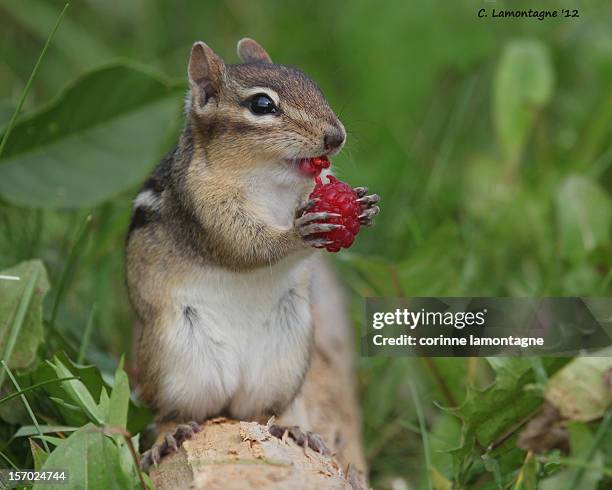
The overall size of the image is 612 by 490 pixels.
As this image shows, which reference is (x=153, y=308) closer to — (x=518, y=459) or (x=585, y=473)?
(x=518, y=459)

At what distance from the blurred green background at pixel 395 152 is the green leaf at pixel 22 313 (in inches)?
6.6

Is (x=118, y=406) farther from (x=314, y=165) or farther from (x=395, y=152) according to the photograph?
(x=395, y=152)

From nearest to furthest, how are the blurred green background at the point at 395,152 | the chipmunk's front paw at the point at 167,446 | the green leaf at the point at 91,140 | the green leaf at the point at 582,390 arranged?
the green leaf at the point at 582,390
the chipmunk's front paw at the point at 167,446
the blurred green background at the point at 395,152
the green leaf at the point at 91,140

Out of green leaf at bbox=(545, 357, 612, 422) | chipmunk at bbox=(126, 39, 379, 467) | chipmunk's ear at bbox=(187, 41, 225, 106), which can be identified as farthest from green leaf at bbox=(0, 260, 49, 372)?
green leaf at bbox=(545, 357, 612, 422)

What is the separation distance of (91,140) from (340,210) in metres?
1.55

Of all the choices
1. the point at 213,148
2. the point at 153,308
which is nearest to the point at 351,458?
the point at 153,308

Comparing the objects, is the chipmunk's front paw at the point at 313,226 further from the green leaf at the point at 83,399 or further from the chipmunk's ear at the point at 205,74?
the green leaf at the point at 83,399

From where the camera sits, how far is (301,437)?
2.58 m

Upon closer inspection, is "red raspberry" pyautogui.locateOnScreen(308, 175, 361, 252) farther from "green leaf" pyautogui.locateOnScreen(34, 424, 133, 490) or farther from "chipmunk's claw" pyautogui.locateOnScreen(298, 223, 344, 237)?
"green leaf" pyautogui.locateOnScreen(34, 424, 133, 490)

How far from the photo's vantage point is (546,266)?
4.11 metres

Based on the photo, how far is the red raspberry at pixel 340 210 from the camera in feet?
8.40

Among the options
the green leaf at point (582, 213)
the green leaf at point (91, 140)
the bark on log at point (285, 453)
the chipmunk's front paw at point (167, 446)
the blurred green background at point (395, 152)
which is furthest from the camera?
the green leaf at point (582, 213)

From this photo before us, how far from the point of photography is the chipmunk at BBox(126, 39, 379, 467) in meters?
2.74

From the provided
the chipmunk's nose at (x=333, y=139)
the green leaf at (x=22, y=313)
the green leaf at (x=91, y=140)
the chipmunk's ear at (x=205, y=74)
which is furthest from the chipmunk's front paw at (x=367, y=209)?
the green leaf at (x=91, y=140)
